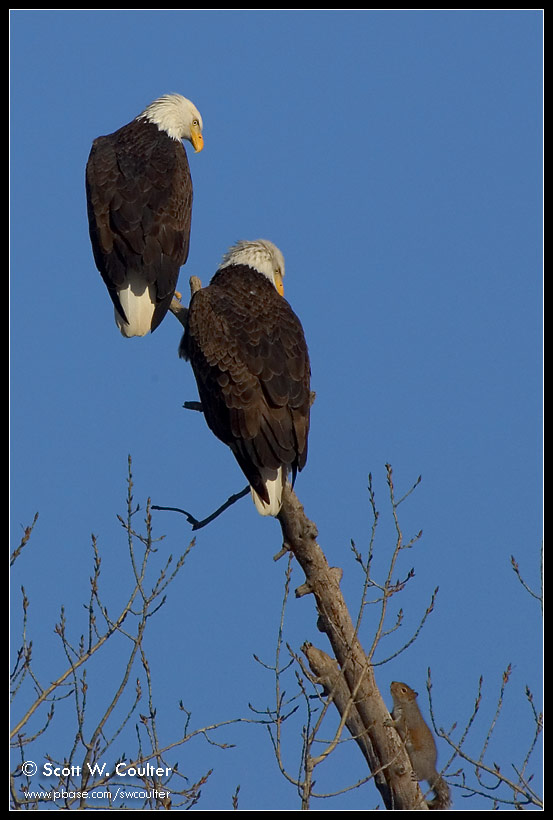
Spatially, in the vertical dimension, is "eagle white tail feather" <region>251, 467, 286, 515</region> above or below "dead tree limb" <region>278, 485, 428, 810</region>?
above

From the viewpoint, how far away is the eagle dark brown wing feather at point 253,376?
6293 millimetres

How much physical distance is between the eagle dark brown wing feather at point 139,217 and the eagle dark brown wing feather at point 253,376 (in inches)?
18.7

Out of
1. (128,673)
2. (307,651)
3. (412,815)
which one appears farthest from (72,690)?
(412,815)

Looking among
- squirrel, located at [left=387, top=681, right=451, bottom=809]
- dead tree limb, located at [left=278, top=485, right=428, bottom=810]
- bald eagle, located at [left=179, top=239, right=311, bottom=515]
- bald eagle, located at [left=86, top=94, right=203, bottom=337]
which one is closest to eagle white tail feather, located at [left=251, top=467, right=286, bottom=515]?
bald eagle, located at [left=179, top=239, right=311, bottom=515]

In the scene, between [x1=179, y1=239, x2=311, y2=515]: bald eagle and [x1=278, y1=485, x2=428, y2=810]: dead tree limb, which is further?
[x1=179, y1=239, x2=311, y2=515]: bald eagle

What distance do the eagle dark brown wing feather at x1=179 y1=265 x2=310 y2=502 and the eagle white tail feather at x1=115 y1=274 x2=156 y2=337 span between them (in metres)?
0.42

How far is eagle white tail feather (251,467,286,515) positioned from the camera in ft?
20.2

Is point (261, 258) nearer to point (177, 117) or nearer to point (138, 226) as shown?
point (138, 226)

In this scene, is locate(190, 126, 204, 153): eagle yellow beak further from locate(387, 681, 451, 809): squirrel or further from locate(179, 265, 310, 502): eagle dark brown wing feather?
locate(387, 681, 451, 809): squirrel

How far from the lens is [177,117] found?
8539 mm

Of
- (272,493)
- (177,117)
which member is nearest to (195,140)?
(177,117)

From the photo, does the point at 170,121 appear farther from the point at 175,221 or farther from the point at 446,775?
the point at 446,775

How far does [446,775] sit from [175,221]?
3.76 meters

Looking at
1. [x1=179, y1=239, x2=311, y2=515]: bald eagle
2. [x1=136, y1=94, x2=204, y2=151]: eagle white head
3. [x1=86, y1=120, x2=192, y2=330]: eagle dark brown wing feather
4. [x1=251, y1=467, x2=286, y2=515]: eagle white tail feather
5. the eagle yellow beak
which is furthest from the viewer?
the eagle yellow beak
